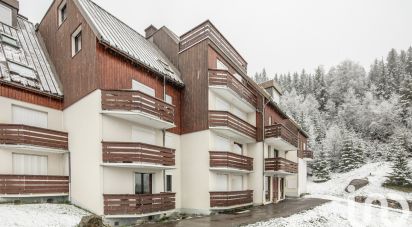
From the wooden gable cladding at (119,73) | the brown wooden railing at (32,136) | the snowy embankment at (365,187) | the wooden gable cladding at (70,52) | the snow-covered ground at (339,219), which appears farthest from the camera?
the snowy embankment at (365,187)

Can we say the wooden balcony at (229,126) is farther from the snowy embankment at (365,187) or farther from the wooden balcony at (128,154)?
the snowy embankment at (365,187)

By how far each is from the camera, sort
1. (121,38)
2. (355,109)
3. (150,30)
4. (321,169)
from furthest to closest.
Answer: (355,109) → (321,169) → (150,30) → (121,38)

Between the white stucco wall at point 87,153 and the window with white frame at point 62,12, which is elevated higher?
the window with white frame at point 62,12

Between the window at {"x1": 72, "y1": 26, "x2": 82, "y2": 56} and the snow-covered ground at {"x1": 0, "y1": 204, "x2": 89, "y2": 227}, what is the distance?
936 cm

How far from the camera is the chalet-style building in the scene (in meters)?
15.0

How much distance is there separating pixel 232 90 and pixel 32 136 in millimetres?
13424

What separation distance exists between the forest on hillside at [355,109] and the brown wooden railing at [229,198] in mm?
38622

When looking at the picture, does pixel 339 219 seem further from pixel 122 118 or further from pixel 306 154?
pixel 306 154

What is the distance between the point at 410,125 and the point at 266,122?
202 ft

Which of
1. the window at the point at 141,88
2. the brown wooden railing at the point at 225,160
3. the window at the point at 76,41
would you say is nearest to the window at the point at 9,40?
the window at the point at 76,41

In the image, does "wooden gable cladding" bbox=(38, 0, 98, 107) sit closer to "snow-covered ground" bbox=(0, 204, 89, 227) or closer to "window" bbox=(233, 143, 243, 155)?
"snow-covered ground" bbox=(0, 204, 89, 227)

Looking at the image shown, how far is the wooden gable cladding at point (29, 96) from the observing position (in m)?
14.9

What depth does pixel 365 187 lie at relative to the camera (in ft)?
137

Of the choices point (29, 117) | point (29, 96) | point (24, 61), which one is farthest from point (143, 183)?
point (24, 61)
